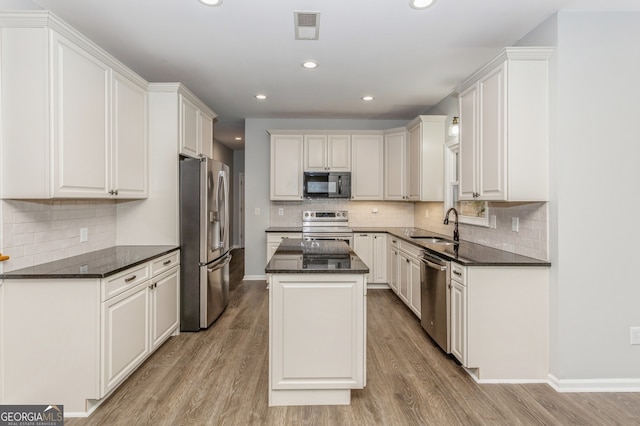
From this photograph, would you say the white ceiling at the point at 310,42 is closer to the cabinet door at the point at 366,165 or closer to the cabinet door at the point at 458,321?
the cabinet door at the point at 366,165

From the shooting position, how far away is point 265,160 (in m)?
5.68

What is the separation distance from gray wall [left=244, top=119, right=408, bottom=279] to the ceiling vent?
2868 millimetres

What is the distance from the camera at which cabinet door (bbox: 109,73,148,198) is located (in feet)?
9.27

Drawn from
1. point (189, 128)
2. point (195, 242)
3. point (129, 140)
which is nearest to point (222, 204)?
point (195, 242)

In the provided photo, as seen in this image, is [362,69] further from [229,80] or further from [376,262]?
[376,262]

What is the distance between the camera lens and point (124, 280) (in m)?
2.45

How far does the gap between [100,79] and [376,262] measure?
4.03 m

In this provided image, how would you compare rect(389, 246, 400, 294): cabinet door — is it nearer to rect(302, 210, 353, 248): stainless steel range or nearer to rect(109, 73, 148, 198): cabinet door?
rect(302, 210, 353, 248): stainless steel range

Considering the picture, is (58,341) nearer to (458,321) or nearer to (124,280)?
(124,280)

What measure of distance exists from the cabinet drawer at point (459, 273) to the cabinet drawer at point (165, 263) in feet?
8.32

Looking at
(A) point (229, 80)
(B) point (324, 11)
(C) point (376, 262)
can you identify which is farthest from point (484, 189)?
(A) point (229, 80)

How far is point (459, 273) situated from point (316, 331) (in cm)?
126

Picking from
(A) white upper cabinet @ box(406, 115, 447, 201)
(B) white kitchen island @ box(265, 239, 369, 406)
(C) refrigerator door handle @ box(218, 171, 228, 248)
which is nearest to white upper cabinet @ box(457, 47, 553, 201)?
(B) white kitchen island @ box(265, 239, 369, 406)

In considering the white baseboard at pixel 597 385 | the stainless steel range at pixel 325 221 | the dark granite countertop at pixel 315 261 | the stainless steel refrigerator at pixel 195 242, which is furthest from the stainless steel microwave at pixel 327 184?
the white baseboard at pixel 597 385
